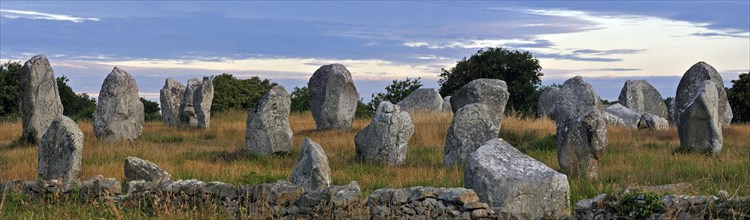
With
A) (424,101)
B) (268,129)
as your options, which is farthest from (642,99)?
(268,129)

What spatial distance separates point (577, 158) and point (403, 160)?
4.52 meters

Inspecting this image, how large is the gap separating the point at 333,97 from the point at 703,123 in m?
12.8

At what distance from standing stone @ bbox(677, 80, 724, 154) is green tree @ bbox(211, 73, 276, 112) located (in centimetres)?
3054

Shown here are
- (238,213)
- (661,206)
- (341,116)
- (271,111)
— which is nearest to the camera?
(661,206)

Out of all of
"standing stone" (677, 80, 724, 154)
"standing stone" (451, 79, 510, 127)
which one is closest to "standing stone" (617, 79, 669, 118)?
"standing stone" (451, 79, 510, 127)

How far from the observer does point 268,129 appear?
23.7 meters

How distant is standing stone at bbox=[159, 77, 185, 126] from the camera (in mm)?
36938

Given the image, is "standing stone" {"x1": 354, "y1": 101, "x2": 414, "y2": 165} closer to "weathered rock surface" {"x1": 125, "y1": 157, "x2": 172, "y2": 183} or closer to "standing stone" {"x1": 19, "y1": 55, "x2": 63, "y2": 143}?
"weathered rock surface" {"x1": 125, "y1": 157, "x2": 172, "y2": 183}

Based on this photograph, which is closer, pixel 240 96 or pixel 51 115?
pixel 51 115

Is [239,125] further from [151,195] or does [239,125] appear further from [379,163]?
[151,195]

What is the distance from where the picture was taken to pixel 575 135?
1908cm

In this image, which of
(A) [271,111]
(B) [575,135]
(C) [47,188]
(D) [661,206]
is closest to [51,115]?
(A) [271,111]

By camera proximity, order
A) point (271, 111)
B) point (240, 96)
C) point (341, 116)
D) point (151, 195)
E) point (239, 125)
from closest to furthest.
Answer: point (151, 195)
point (271, 111)
point (341, 116)
point (239, 125)
point (240, 96)

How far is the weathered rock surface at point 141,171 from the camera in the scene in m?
17.6
